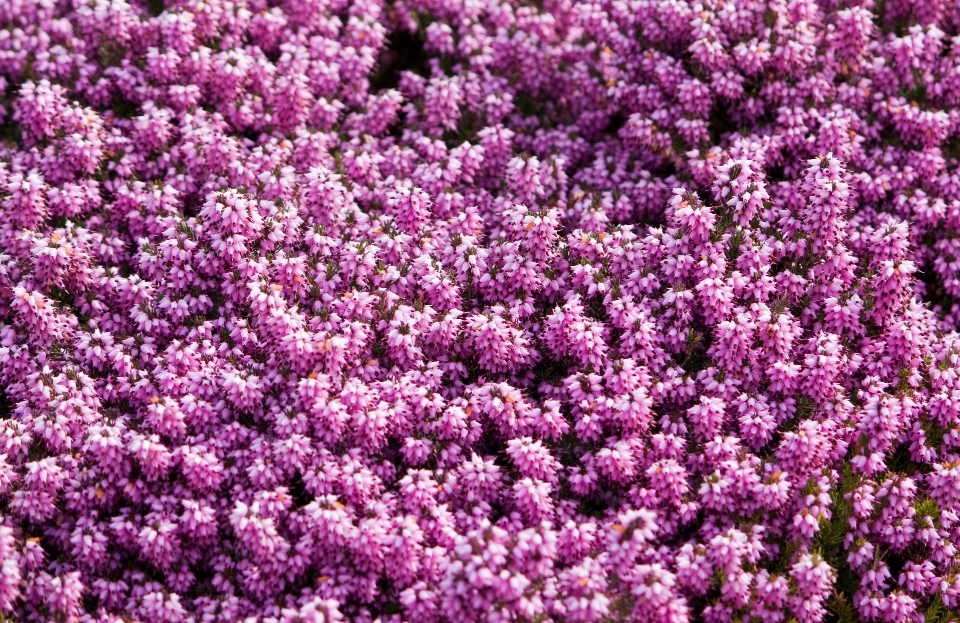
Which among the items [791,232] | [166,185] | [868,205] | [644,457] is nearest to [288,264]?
[166,185]

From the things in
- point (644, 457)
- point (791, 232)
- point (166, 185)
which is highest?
point (791, 232)

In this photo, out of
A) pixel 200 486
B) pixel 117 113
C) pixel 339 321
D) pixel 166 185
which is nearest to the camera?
pixel 200 486

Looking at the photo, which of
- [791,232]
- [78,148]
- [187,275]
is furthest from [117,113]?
[791,232]

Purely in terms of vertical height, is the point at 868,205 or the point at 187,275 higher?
the point at 868,205

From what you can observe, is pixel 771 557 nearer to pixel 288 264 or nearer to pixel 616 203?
pixel 616 203

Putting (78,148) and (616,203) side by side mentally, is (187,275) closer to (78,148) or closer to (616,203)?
(78,148)

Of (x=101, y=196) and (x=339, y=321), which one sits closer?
(x=339, y=321)

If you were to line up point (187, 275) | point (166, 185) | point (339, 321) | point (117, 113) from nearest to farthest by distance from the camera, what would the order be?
point (339, 321)
point (187, 275)
point (166, 185)
point (117, 113)
